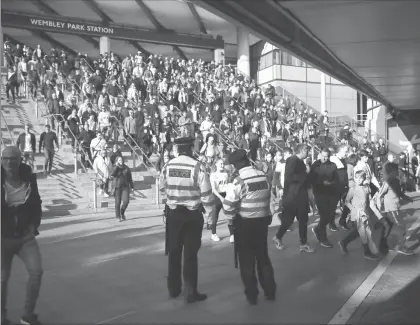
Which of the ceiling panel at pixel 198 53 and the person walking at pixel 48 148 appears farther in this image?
the ceiling panel at pixel 198 53

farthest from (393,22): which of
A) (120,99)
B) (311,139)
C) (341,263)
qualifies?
(311,139)

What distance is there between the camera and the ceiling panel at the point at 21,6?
118 feet

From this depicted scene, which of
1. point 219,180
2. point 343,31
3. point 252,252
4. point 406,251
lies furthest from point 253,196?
point 219,180

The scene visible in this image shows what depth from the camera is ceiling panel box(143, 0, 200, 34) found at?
3783 cm

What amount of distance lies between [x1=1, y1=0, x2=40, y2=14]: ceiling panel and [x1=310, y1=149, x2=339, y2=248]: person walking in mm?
31785

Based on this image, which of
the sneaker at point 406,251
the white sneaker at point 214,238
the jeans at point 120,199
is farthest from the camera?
the jeans at point 120,199

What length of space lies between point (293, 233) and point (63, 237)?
15.9ft

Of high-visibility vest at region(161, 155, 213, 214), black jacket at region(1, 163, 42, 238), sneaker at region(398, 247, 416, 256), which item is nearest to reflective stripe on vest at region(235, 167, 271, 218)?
high-visibility vest at region(161, 155, 213, 214)

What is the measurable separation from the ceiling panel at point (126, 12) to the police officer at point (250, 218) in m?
33.7

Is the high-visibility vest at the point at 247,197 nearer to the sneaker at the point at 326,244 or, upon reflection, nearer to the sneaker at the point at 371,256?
the sneaker at the point at 371,256

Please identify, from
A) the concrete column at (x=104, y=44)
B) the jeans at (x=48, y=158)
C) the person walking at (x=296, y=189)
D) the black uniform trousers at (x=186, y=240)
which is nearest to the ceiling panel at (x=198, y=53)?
the concrete column at (x=104, y=44)

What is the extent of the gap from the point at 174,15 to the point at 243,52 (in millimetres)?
6050

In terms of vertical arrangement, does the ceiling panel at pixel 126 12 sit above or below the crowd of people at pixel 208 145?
above

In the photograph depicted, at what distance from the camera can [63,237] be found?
36.6 ft
